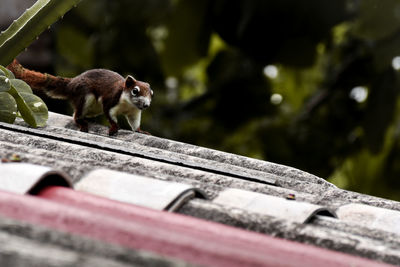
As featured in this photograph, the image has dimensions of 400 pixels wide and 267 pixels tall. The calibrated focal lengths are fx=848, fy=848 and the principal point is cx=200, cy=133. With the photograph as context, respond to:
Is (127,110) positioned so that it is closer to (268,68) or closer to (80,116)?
(80,116)

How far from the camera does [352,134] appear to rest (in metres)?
6.56

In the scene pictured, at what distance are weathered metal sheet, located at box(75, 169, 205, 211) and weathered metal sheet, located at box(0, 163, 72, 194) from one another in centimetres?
6

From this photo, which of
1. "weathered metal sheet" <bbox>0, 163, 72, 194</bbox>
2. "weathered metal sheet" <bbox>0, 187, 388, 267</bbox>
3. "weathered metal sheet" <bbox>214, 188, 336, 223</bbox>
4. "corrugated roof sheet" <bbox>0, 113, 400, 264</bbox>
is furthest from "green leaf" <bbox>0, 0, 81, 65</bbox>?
"weathered metal sheet" <bbox>0, 187, 388, 267</bbox>

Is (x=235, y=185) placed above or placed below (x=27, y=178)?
above

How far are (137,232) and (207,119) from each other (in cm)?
572

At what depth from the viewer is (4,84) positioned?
7.72 feet

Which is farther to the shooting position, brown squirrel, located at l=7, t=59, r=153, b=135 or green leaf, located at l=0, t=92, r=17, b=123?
brown squirrel, located at l=7, t=59, r=153, b=135

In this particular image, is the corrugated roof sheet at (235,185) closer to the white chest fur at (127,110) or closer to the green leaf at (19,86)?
the green leaf at (19,86)

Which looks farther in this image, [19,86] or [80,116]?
[80,116]

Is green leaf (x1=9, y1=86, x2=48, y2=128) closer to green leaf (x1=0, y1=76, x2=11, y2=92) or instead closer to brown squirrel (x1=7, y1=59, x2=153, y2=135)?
green leaf (x1=0, y1=76, x2=11, y2=92)

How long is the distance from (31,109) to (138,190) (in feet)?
3.50

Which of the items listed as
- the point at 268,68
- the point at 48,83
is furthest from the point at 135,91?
the point at 268,68

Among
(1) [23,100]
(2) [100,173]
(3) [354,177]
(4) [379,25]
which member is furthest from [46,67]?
(2) [100,173]

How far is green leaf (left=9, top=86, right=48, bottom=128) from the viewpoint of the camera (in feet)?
8.29
